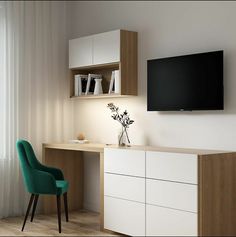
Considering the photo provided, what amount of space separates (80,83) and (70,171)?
1.11 meters

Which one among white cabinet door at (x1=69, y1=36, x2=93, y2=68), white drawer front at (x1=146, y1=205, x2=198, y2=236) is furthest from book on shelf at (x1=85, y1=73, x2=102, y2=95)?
white drawer front at (x1=146, y1=205, x2=198, y2=236)

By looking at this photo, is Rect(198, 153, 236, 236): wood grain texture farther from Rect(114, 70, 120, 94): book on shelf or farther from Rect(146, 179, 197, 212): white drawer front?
Rect(114, 70, 120, 94): book on shelf

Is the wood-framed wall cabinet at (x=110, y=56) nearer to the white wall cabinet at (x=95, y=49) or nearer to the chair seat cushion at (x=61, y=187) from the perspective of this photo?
→ the white wall cabinet at (x=95, y=49)

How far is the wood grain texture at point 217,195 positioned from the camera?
3.96 m

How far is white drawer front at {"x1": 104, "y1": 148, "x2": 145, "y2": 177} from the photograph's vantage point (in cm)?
445

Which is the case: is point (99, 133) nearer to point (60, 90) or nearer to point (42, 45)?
point (60, 90)

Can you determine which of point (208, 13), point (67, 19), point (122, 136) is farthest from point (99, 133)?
point (208, 13)

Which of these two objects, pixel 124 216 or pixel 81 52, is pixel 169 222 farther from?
pixel 81 52

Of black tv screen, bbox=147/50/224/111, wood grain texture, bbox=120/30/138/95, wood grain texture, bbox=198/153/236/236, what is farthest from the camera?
wood grain texture, bbox=120/30/138/95

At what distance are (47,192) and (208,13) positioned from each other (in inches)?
95.5

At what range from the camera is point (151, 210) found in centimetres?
435

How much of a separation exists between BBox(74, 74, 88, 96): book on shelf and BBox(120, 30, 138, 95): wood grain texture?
715 millimetres

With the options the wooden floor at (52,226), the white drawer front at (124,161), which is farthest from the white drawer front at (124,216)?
the white drawer front at (124,161)

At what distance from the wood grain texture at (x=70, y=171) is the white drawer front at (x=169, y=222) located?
1.74 m
